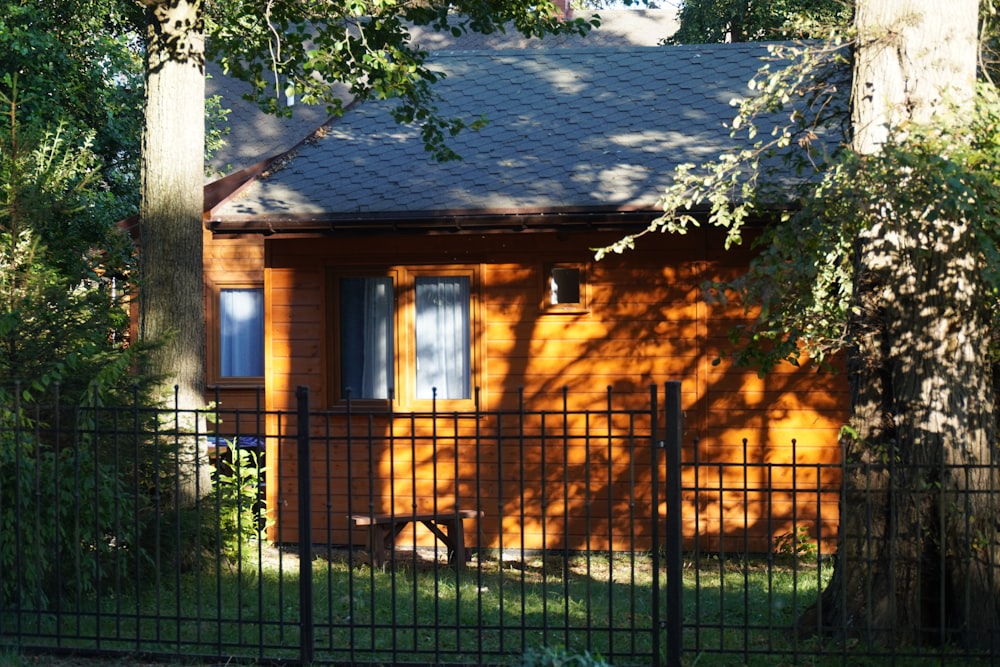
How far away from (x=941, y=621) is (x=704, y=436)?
15.7ft

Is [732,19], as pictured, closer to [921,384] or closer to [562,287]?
[562,287]

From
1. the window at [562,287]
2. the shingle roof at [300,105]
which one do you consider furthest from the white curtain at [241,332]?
the window at [562,287]

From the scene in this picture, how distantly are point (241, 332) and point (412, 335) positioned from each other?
6.58 meters

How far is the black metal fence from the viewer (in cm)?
706

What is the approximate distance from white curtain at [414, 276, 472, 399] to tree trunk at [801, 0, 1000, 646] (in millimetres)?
5320

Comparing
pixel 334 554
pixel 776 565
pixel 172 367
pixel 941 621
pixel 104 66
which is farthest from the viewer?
pixel 104 66

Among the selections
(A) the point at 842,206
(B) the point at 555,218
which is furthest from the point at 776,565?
(A) the point at 842,206

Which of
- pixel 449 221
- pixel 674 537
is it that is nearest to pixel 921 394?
pixel 674 537

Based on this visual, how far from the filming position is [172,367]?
10.2m

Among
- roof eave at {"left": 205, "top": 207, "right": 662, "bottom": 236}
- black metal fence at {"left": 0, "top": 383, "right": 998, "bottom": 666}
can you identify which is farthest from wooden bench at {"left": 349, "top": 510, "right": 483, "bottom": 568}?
roof eave at {"left": 205, "top": 207, "right": 662, "bottom": 236}

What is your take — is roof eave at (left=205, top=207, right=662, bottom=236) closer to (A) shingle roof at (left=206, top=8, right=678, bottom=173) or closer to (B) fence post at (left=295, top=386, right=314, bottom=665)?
(B) fence post at (left=295, top=386, right=314, bottom=665)

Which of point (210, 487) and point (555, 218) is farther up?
point (555, 218)

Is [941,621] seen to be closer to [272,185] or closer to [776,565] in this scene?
[776,565]

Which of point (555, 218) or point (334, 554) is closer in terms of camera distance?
point (555, 218)
